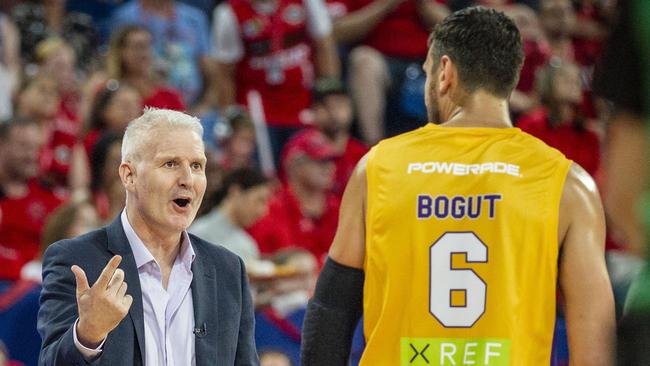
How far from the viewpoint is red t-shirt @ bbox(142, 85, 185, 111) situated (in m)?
8.93

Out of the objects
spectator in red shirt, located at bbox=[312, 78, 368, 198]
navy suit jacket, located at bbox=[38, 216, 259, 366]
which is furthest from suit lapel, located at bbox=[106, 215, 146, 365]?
spectator in red shirt, located at bbox=[312, 78, 368, 198]

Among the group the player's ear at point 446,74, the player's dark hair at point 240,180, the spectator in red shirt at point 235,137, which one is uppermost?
the player's ear at point 446,74

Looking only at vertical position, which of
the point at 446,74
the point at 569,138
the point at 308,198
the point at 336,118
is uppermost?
the point at 446,74

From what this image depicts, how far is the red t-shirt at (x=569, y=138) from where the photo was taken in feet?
30.8

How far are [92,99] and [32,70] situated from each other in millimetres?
1290

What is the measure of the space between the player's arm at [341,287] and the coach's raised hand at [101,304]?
870 mm

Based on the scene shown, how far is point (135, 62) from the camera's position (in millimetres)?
Answer: 8914

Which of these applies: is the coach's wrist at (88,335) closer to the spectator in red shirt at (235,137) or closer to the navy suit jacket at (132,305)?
the navy suit jacket at (132,305)

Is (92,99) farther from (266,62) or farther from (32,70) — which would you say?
(266,62)

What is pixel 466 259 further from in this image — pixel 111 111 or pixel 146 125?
pixel 111 111

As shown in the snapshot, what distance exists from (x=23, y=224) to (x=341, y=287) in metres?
4.69

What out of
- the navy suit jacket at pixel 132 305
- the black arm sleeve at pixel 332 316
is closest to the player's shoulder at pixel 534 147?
the black arm sleeve at pixel 332 316

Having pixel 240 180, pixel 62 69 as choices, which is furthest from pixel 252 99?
pixel 240 180

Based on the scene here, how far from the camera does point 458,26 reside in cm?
382
